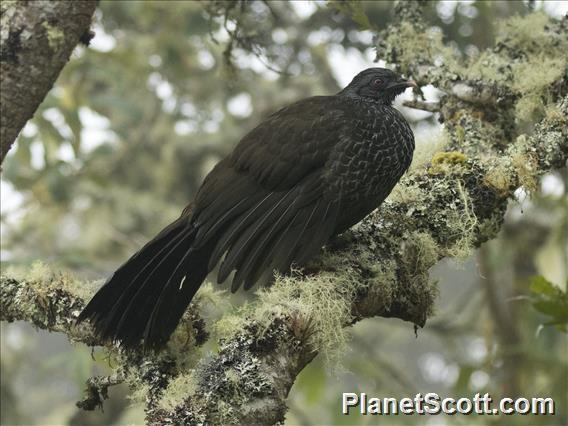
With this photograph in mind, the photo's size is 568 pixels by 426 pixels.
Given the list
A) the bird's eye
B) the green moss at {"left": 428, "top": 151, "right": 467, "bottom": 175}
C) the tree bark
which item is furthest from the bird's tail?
the bird's eye

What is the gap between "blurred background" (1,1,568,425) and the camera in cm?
467

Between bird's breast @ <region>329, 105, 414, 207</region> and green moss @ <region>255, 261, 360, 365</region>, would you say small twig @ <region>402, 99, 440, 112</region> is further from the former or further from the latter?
green moss @ <region>255, 261, 360, 365</region>

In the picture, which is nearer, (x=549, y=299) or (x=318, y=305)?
(x=318, y=305)

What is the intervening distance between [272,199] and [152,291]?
0.51 meters

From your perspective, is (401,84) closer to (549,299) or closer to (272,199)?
(272,199)

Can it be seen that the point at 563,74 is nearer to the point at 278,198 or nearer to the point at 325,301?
the point at 278,198

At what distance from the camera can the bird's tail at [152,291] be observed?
254 cm

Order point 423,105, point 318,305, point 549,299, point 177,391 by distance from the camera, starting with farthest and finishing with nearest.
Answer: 1. point 423,105
2. point 549,299
3. point 318,305
4. point 177,391

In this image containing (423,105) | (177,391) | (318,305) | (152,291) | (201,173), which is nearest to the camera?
(177,391)

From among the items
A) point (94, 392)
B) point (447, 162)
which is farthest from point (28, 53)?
point (447, 162)

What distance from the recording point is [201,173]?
6.64 metres

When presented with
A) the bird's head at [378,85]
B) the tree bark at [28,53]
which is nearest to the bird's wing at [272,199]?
the bird's head at [378,85]

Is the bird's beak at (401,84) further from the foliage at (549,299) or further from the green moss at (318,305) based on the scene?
the green moss at (318,305)

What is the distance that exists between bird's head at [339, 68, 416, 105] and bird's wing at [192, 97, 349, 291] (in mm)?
329
